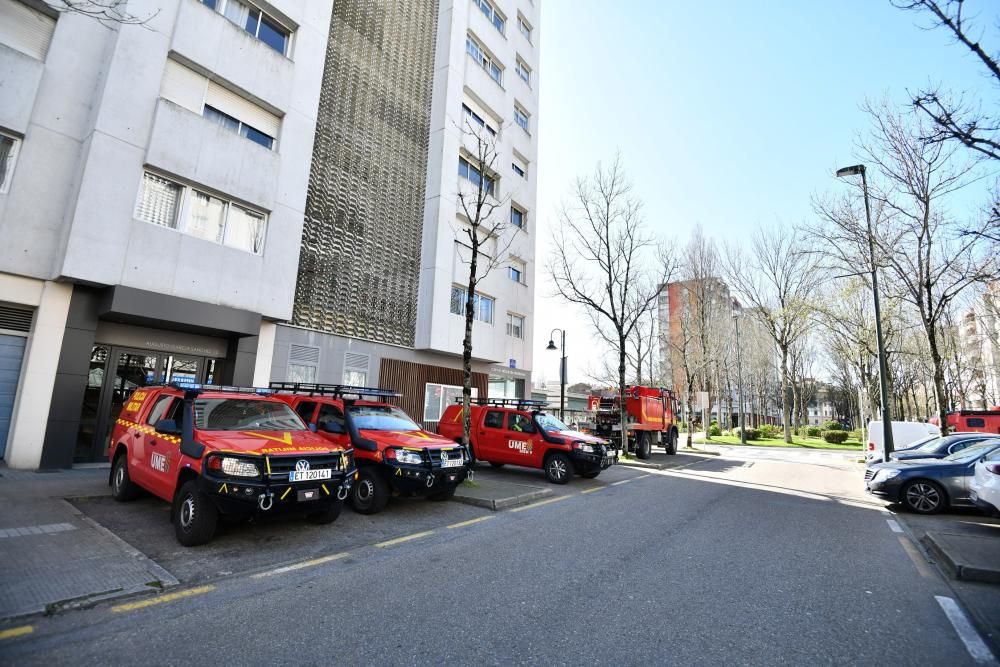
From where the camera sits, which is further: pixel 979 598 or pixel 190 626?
pixel 979 598

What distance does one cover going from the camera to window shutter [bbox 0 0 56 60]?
9.98 metres

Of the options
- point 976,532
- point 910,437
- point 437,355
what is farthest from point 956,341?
point 437,355

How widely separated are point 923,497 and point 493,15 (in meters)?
25.8

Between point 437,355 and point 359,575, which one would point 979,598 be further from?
point 437,355

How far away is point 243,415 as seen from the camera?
677 centimetres

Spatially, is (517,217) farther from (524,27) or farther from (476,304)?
(524,27)

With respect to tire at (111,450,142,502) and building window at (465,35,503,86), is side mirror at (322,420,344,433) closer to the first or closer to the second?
tire at (111,450,142,502)

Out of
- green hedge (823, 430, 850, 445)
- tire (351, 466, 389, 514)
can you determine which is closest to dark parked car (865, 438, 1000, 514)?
tire (351, 466, 389, 514)

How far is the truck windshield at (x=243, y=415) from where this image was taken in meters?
6.35

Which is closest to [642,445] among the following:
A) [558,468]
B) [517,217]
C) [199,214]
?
[558,468]

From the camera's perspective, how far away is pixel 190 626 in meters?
3.68

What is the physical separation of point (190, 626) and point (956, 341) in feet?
143

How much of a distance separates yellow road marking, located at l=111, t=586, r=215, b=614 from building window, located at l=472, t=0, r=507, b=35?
25292 mm

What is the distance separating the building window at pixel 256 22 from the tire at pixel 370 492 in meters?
13.3
